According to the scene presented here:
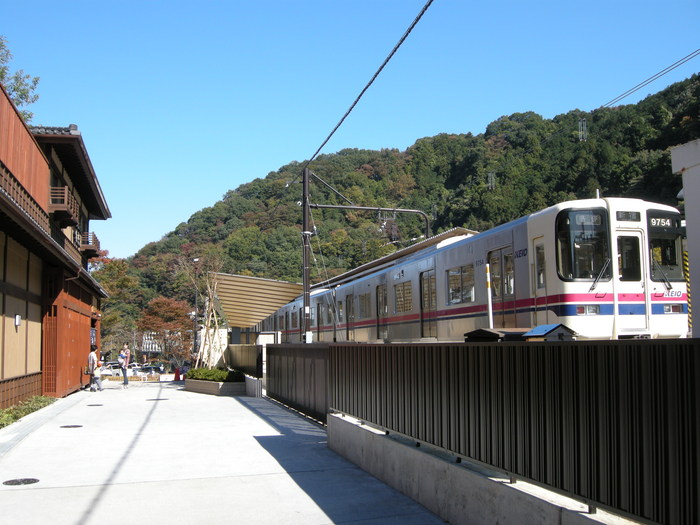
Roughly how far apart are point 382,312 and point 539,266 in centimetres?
852

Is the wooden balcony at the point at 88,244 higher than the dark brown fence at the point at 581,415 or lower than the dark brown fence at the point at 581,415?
higher

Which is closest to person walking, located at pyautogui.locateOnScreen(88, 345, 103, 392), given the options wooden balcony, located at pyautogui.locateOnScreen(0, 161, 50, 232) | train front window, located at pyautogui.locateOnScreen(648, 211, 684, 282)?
wooden balcony, located at pyautogui.locateOnScreen(0, 161, 50, 232)

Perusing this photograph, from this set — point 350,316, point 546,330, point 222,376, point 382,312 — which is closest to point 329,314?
point 350,316

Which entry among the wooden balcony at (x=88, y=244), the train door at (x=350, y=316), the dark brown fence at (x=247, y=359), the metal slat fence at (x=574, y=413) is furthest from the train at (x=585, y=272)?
the wooden balcony at (x=88, y=244)

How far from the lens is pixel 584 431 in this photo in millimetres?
4516

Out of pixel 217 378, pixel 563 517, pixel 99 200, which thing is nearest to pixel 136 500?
pixel 563 517

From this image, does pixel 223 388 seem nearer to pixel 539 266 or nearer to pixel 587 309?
pixel 539 266

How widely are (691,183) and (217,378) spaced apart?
832 inches

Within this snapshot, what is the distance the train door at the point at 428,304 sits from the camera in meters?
15.7

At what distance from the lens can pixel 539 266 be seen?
1145 centimetres

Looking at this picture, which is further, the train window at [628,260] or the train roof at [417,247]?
the train roof at [417,247]

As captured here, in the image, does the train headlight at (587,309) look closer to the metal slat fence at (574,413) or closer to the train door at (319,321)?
the metal slat fence at (574,413)

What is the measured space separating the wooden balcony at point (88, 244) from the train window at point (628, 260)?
2324 centimetres

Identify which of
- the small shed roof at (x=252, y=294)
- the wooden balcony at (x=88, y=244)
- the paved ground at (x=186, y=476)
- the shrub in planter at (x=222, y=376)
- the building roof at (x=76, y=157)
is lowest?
the paved ground at (x=186, y=476)
